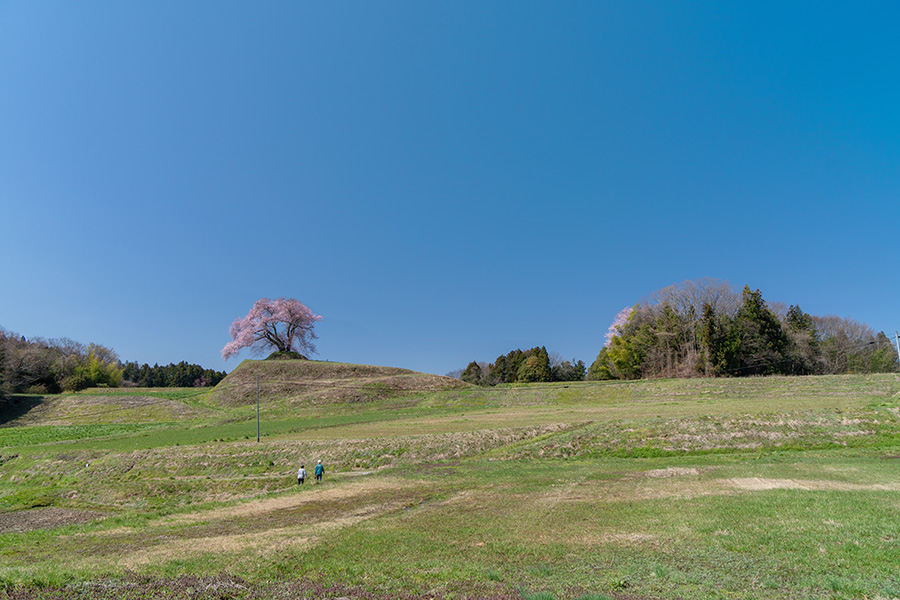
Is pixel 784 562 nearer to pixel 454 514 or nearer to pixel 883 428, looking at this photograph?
pixel 454 514

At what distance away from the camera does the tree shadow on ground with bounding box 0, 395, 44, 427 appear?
6525 cm

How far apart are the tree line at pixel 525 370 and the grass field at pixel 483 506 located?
197 feet

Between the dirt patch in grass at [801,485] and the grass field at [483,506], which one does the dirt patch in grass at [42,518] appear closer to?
the grass field at [483,506]

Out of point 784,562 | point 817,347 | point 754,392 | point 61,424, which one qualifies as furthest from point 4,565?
point 817,347

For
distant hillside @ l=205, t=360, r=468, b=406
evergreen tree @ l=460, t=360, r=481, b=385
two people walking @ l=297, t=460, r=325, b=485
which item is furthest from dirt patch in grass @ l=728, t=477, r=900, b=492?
evergreen tree @ l=460, t=360, r=481, b=385

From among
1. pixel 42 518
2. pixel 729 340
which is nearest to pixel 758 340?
pixel 729 340

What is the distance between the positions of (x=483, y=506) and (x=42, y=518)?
79.8ft

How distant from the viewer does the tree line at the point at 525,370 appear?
110 meters

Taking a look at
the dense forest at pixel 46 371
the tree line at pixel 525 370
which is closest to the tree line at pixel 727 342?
the tree line at pixel 525 370

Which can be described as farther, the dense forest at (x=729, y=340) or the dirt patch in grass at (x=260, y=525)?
the dense forest at (x=729, y=340)

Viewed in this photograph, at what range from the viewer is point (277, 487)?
27094mm

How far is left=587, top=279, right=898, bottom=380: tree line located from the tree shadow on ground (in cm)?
10442

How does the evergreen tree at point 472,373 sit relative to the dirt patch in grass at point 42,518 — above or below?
above

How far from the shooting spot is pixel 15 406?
6900 cm
